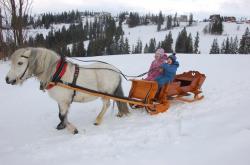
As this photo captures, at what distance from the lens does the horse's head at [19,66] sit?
500 cm

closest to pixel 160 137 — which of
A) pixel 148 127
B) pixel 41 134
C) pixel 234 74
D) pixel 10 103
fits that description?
pixel 148 127

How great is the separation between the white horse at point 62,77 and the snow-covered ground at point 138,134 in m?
0.52

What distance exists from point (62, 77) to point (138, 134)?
5.77ft

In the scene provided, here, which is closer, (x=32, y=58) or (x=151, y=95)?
(x=32, y=58)

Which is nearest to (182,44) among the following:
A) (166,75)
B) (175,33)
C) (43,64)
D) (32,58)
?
(175,33)

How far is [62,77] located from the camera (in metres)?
5.41

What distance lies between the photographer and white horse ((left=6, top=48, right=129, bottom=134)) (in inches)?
199

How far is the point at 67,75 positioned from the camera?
216 inches

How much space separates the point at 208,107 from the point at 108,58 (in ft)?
30.8

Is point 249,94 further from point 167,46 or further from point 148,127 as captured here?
point 167,46

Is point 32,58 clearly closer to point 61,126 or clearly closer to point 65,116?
point 65,116

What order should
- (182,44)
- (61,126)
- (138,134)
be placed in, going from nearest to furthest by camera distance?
(138,134), (61,126), (182,44)

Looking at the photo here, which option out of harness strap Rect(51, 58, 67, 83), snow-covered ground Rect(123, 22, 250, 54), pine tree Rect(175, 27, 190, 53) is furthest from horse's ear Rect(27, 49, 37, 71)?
snow-covered ground Rect(123, 22, 250, 54)

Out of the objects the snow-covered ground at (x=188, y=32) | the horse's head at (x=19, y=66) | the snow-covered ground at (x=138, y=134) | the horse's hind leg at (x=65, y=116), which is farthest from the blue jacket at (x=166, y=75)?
the snow-covered ground at (x=188, y=32)
